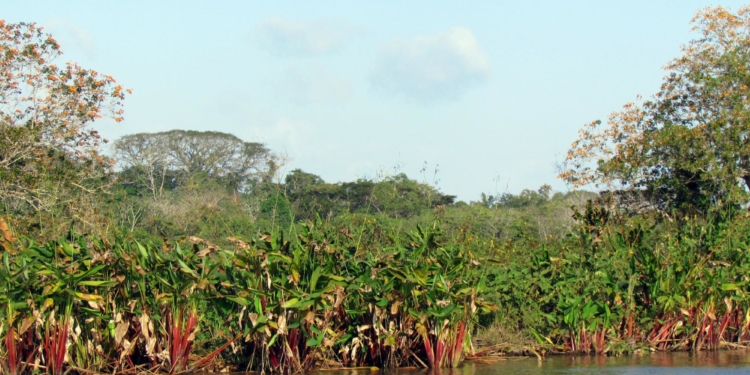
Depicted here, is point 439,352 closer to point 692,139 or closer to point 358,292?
point 358,292

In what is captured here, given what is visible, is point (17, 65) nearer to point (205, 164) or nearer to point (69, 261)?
point (69, 261)

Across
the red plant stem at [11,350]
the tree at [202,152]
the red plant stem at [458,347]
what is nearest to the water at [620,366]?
the red plant stem at [458,347]

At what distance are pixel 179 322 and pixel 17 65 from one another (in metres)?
10.5

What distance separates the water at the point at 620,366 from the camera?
7687 mm

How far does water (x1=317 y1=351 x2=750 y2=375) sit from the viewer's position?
7.69 m

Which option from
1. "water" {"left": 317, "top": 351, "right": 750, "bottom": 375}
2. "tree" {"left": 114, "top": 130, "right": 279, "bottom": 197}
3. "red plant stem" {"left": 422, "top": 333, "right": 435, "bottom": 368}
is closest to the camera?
"red plant stem" {"left": 422, "top": 333, "right": 435, "bottom": 368}

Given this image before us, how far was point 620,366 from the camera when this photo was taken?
8070 millimetres

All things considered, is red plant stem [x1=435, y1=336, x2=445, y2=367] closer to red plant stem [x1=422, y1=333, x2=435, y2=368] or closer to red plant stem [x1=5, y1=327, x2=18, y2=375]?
red plant stem [x1=422, y1=333, x2=435, y2=368]

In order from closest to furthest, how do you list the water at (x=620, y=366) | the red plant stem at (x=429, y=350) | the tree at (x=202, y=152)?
the red plant stem at (x=429, y=350) < the water at (x=620, y=366) < the tree at (x=202, y=152)

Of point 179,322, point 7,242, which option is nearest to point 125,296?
point 179,322

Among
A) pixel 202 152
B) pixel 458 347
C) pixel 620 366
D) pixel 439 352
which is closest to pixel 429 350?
pixel 439 352

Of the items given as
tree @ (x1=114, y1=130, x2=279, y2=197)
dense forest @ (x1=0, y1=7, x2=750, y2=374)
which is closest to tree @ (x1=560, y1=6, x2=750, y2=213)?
dense forest @ (x1=0, y1=7, x2=750, y2=374)

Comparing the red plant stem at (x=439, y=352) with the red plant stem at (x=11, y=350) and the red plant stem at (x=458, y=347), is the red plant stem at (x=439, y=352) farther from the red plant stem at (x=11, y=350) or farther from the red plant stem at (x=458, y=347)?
the red plant stem at (x=11, y=350)

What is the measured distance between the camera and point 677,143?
728 inches
